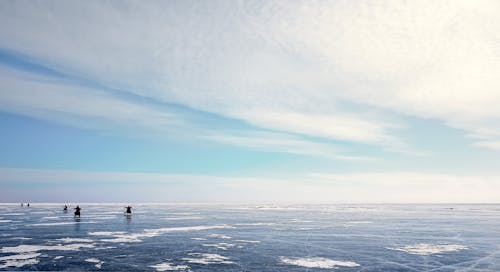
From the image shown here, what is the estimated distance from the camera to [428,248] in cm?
2045

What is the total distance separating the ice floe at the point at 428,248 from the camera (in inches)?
750

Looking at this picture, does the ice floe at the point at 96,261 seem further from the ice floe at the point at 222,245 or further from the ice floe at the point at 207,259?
the ice floe at the point at 222,245

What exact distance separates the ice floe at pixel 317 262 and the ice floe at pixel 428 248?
5.11 meters

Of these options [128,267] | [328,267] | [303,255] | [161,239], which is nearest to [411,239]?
[303,255]

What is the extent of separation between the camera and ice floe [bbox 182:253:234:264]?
52.7 ft

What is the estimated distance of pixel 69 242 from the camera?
2192 cm

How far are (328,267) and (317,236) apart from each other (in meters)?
11.5

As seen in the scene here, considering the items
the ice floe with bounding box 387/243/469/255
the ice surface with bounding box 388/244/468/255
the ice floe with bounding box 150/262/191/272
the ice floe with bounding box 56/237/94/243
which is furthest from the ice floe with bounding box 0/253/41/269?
the ice surface with bounding box 388/244/468/255

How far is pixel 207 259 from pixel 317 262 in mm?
4896

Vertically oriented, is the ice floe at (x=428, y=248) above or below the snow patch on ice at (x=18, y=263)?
below

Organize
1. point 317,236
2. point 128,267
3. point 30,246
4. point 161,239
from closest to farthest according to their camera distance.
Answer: point 128,267, point 30,246, point 161,239, point 317,236

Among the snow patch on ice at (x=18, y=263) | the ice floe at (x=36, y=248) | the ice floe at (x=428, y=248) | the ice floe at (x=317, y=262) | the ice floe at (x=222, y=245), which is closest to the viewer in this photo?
the snow patch on ice at (x=18, y=263)

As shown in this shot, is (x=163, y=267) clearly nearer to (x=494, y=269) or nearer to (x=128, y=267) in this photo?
(x=128, y=267)

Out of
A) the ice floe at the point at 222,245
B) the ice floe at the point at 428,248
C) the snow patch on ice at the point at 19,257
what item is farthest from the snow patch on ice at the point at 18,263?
the ice floe at the point at 428,248
